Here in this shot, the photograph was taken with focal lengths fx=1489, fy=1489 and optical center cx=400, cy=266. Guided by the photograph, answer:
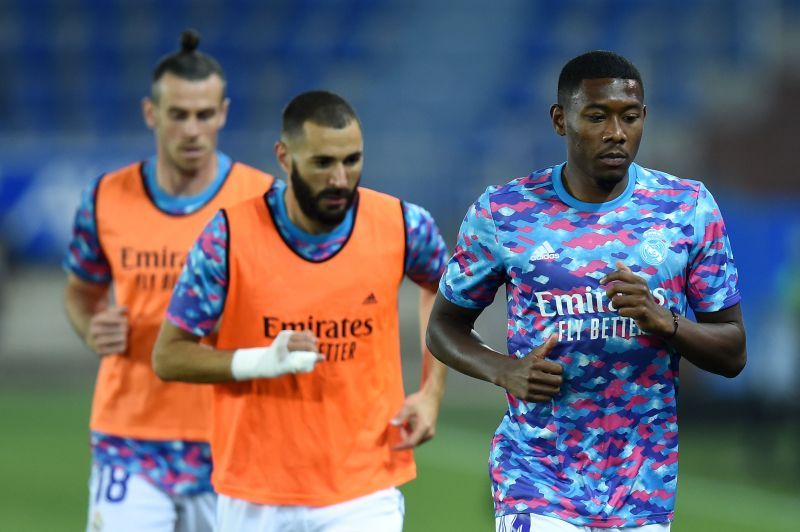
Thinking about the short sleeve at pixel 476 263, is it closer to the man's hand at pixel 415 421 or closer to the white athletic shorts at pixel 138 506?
the man's hand at pixel 415 421

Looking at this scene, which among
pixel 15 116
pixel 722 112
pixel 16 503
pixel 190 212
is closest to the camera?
pixel 190 212

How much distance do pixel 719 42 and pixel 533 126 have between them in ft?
11.3

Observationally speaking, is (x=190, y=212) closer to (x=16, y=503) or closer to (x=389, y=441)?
(x=389, y=441)

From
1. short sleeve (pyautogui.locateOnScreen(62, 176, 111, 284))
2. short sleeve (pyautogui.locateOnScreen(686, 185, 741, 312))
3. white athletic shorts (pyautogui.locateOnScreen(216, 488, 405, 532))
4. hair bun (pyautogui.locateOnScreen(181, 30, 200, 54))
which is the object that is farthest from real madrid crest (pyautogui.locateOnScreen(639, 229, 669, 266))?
hair bun (pyautogui.locateOnScreen(181, 30, 200, 54))

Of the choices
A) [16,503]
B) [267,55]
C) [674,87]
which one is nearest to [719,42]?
[674,87]

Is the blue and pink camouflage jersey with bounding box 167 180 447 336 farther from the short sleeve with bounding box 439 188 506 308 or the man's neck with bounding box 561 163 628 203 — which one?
the man's neck with bounding box 561 163 628 203

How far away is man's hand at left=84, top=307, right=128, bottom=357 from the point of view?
6184 millimetres

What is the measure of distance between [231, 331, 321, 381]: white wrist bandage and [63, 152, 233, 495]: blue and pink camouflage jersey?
0.98 meters

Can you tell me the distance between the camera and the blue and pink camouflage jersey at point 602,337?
4555 millimetres

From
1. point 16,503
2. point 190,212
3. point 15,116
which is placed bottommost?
point 16,503

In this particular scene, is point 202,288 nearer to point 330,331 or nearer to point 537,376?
point 330,331

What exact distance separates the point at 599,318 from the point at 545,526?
66 cm

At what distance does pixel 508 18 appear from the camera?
2089 cm

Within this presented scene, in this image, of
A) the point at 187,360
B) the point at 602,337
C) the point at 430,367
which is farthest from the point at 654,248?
the point at 187,360
